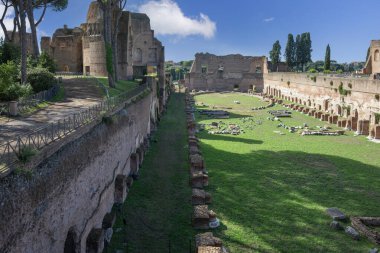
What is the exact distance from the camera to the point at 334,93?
32.0 meters

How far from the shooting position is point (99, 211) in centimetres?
1052

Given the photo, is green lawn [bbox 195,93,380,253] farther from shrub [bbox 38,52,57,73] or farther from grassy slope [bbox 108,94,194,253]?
shrub [bbox 38,52,57,73]

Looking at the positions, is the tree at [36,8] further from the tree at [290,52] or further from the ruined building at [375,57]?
the tree at [290,52]

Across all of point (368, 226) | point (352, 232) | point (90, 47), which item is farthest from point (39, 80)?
point (368, 226)

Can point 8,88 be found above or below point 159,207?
above

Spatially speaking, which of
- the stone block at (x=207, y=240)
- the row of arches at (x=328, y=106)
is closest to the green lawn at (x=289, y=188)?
the stone block at (x=207, y=240)

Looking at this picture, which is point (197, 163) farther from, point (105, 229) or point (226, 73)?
point (226, 73)

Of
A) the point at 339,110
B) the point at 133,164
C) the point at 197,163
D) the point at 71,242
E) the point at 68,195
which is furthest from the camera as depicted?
the point at 339,110

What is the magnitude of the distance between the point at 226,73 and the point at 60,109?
50542 mm

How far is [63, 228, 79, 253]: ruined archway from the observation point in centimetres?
825

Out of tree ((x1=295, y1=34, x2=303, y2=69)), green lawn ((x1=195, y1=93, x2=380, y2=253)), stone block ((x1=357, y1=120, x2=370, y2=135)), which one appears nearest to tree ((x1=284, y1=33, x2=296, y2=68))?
tree ((x1=295, y1=34, x2=303, y2=69))

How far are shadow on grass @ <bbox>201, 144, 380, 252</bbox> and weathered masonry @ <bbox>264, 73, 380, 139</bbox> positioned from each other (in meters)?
7.94

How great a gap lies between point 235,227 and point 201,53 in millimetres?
54361

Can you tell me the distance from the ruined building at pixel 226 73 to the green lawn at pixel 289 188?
3751cm
